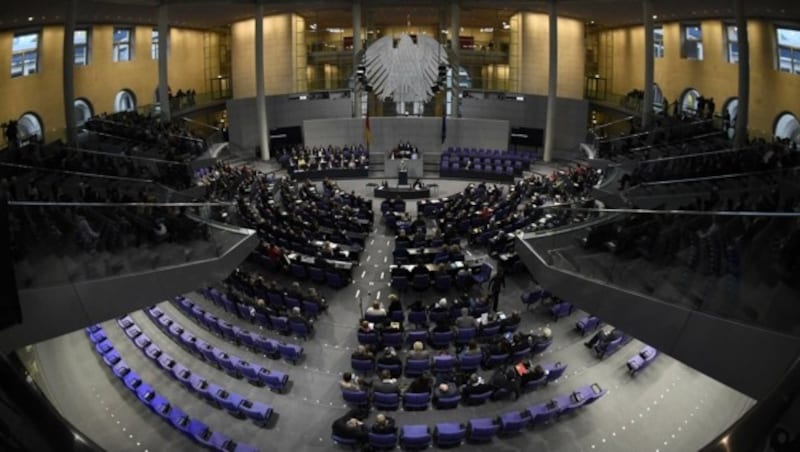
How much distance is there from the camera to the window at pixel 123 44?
→ 31531mm

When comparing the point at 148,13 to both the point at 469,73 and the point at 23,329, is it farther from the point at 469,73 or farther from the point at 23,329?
the point at 23,329

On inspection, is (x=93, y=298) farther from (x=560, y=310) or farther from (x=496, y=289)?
(x=560, y=310)

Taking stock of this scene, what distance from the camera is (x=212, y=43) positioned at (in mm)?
40594

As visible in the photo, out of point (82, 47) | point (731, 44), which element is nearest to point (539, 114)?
point (731, 44)

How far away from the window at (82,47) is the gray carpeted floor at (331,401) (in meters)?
19.3

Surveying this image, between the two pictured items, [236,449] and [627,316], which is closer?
[627,316]

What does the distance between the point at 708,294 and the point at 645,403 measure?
17.0ft

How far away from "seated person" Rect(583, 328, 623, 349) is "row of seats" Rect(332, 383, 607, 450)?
2.09 metres

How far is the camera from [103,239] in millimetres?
9891

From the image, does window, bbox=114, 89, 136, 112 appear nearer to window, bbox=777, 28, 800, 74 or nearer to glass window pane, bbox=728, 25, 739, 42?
glass window pane, bbox=728, 25, 739, 42

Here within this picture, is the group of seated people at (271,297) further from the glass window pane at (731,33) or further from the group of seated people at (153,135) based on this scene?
the glass window pane at (731,33)

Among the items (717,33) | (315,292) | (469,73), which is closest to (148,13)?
(469,73)

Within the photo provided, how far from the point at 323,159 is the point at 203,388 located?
19.5m

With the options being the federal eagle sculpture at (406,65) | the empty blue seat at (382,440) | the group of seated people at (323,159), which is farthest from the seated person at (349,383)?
the group of seated people at (323,159)
